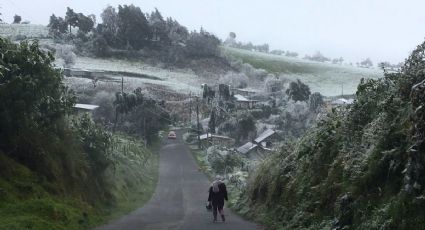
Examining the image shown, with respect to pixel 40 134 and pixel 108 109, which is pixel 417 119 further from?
pixel 108 109

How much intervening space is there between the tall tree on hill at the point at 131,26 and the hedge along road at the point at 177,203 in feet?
169

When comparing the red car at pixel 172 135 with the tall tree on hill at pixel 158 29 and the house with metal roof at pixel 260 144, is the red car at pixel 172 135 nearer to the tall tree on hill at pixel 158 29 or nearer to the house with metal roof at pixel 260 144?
the house with metal roof at pixel 260 144

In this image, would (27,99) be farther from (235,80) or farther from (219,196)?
(235,80)

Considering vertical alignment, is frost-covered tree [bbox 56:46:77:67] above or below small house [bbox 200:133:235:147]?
above

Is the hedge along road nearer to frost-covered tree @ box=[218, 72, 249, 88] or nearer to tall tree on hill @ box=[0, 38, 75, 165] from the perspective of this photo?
tall tree on hill @ box=[0, 38, 75, 165]

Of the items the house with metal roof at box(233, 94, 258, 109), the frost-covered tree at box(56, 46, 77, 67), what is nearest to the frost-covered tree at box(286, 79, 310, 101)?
the house with metal roof at box(233, 94, 258, 109)

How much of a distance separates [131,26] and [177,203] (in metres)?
101

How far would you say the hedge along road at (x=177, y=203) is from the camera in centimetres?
1605

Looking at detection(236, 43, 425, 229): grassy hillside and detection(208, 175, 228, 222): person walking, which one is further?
detection(208, 175, 228, 222): person walking

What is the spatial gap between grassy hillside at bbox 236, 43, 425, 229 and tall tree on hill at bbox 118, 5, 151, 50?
112260 millimetres

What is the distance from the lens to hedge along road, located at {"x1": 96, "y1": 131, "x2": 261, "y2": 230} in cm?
1605

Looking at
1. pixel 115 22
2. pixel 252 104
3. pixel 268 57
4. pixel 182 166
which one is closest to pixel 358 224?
pixel 182 166

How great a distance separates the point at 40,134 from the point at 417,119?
12847mm

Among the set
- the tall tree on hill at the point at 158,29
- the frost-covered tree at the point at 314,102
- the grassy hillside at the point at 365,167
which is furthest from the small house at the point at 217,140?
the tall tree on hill at the point at 158,29
